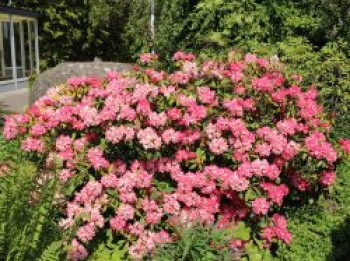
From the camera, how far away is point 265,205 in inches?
149

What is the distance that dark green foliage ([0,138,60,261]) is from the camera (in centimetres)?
280

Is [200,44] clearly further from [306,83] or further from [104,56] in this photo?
[104,56]

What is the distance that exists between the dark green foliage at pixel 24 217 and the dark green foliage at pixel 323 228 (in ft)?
6.62

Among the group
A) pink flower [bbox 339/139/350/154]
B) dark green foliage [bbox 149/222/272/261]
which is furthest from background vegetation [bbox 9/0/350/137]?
dark green foliage [bbox 149/222/272/261]

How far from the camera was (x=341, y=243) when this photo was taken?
4.03m

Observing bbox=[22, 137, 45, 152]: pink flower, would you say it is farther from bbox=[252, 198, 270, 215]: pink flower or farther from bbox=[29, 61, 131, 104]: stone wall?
bbox=[29, 61, 131, 104]: stone wall

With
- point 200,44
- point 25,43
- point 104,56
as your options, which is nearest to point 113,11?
point 104,56

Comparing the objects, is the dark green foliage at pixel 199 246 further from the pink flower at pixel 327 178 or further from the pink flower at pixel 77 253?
the pink flower at pixel 327 178

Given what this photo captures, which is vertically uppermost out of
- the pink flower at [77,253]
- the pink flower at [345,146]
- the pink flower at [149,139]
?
the pink flower at [149,139]

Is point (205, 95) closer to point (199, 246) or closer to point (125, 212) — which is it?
point (125, 212)

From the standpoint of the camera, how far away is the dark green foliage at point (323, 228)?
12.9 ft

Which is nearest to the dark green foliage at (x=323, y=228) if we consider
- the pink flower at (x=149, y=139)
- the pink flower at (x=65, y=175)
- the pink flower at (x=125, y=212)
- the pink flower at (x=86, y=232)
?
the pink flower at (x=125, y=212)

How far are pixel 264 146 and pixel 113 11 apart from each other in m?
18.1

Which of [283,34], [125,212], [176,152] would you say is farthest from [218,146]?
[283,34]
